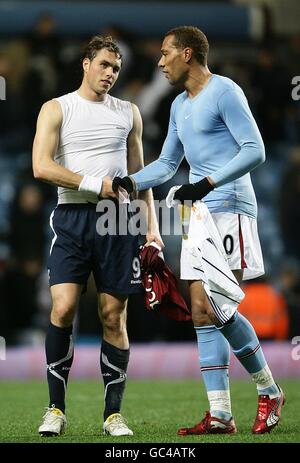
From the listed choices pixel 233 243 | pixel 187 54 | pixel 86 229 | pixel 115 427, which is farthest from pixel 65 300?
pixel 187 54

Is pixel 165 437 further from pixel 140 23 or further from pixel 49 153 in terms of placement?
pixel 140 23

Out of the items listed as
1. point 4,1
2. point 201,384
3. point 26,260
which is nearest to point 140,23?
point 4,1

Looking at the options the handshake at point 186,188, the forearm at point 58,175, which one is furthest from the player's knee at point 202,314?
the forearm at point 58,175

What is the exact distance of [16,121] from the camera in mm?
14250

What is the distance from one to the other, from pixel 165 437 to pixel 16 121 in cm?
823

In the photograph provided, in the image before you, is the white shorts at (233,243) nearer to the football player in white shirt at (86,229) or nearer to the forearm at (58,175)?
the football player in white shirt at (86,229)

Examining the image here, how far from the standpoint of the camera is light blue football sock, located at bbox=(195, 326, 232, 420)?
6.81m

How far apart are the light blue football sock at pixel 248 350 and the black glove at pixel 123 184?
97 cm

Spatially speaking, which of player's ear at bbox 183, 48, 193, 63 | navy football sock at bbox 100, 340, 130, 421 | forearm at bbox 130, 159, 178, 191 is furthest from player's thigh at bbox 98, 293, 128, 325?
player's ear at bbox 183, 48, 193, 63

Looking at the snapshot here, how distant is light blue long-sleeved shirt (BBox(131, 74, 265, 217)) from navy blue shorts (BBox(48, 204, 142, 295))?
1.35 feet

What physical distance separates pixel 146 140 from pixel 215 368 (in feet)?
24.5

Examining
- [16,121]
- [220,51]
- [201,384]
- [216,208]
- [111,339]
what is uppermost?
[220,51]

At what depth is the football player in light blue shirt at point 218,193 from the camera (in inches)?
265
